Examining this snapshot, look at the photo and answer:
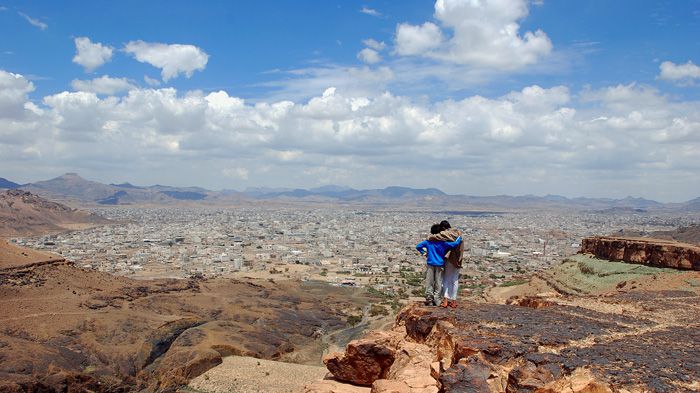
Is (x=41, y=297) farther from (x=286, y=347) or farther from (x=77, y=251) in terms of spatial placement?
(x=77, y=251)

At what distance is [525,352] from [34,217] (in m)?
153

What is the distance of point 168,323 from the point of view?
119 ft

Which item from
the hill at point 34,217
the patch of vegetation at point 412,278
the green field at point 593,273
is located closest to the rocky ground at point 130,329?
the green field at point 593,273

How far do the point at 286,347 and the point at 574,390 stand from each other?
30842mm

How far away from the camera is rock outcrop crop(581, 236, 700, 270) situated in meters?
36.4

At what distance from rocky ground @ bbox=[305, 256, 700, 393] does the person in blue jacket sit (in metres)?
0.56

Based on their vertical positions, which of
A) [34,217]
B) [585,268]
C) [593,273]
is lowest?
[34,217]

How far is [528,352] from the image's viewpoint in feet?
30.8

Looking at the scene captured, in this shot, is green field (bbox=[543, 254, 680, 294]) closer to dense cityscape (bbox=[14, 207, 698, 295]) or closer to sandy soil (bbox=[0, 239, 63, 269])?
dense cityscape (bbox=[14, 207, 698, 295])

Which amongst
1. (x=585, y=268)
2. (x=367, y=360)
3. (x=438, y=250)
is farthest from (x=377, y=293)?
(x=367, y=360)

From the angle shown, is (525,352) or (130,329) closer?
(525,352)

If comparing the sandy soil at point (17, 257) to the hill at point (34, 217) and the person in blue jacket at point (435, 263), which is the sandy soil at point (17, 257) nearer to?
the person in blue jacket at point (435, 263)

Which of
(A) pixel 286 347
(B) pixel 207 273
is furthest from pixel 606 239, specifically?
(B) pixel 207 273

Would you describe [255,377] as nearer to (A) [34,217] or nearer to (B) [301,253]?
(B) [301,253]
